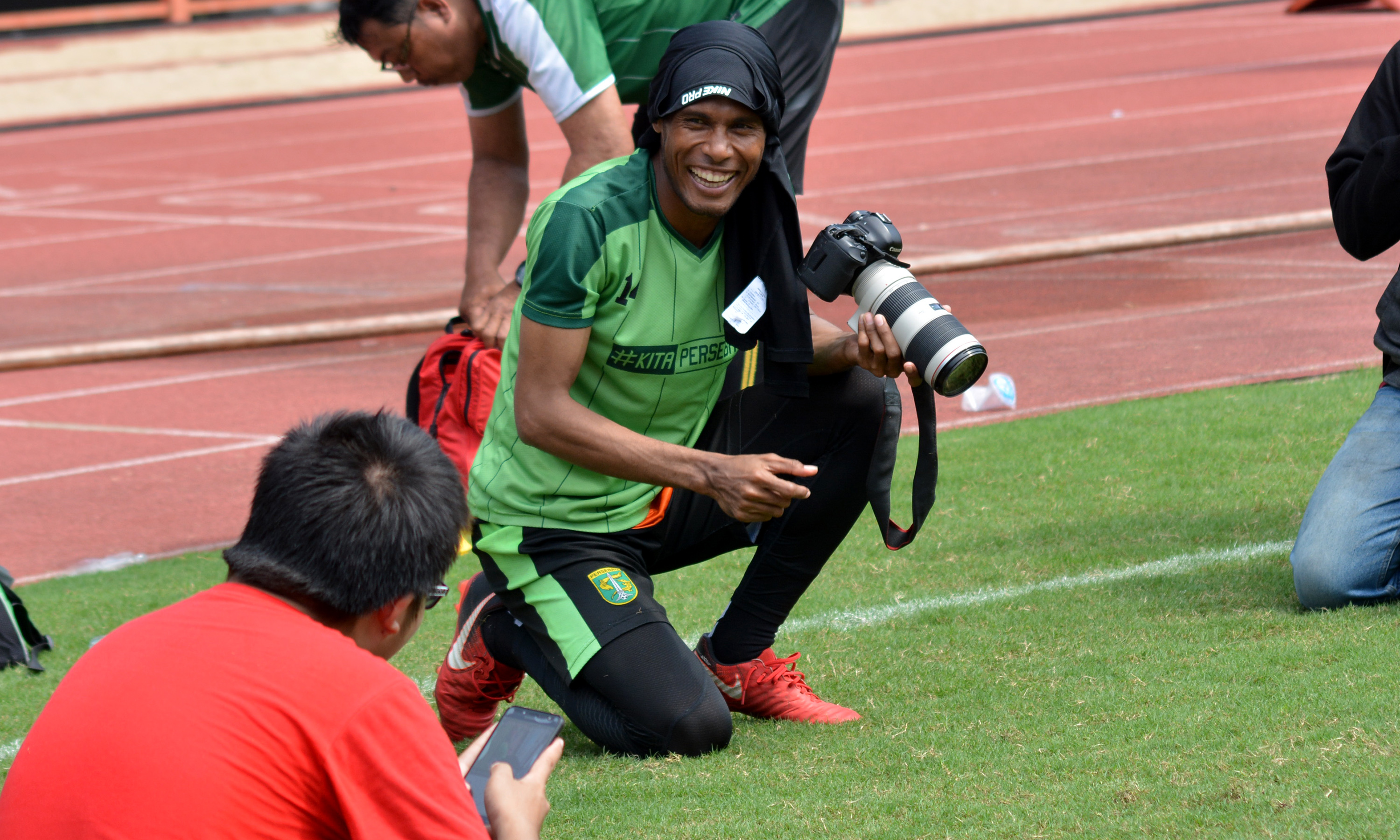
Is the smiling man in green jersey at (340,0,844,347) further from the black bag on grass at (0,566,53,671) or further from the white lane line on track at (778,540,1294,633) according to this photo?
the black bag on grass at (0,566,53,671)

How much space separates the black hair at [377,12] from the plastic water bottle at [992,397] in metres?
2.98

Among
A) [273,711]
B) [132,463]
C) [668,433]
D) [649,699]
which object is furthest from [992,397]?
[273,711]

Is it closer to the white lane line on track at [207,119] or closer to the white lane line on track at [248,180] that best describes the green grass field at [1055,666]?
the white lane line on track at [248,180]

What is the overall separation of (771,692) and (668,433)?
2.07ft

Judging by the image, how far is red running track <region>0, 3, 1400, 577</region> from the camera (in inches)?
264

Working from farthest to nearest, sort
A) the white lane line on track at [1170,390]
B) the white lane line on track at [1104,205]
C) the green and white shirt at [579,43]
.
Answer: the white lane line on track at [1104,205], the white lane line on track at [1170,390], the green and white shirt at [579,43]

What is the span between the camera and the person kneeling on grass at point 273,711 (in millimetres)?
1739

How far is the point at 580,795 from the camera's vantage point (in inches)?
118

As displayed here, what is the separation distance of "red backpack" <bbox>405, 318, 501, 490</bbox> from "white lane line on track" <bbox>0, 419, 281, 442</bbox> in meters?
1.86

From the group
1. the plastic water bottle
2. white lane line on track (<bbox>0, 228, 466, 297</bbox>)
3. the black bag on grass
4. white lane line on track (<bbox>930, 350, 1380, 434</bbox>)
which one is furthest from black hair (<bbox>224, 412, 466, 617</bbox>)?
white lane line on track (<bbox>0, 228, 466, 297</bbox>)

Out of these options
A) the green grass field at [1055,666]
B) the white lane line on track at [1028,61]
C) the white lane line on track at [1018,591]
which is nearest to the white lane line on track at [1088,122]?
the white lane line on track at [1028,61]

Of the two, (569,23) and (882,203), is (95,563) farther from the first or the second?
(882,203)

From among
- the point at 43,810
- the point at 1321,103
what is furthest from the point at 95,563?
the point at 1321,103

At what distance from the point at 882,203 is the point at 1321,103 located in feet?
19.0
